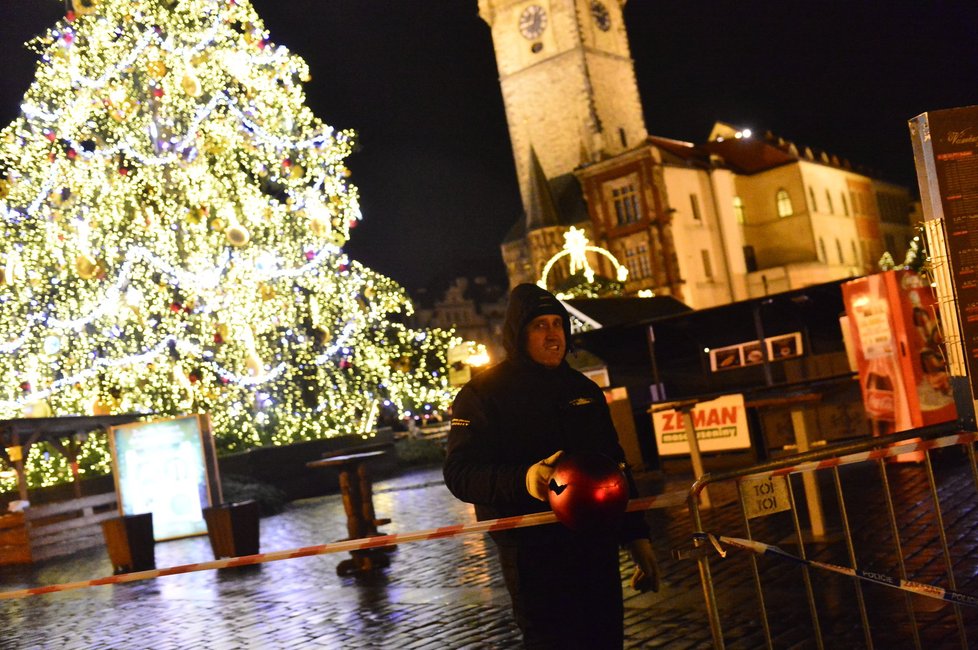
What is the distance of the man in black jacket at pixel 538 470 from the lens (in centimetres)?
425

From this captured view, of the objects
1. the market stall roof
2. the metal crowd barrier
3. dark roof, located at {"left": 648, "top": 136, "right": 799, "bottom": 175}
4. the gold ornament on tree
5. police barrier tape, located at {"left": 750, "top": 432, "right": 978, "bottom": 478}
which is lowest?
the metal crowd barrier

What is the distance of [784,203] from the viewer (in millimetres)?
71250

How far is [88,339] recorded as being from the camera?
72.8 ft

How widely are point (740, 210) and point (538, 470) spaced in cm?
6936

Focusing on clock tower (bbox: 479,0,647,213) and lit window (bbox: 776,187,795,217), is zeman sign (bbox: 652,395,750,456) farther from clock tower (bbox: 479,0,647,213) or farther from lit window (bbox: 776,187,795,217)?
lit window (bbox: 776,187,795,217)

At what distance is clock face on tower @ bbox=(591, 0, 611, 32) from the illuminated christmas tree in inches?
2077

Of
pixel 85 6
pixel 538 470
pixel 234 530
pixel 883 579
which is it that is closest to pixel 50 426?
pixel 234 530

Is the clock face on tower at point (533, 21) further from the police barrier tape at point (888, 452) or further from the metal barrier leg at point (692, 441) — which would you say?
the police barrier tape at point (888, 452)

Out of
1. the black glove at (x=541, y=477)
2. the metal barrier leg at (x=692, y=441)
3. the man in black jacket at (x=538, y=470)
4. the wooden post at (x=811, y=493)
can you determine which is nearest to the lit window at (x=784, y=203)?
the metal barrier leg at (x=692, y=441)

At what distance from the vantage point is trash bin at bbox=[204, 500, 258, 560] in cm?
1436

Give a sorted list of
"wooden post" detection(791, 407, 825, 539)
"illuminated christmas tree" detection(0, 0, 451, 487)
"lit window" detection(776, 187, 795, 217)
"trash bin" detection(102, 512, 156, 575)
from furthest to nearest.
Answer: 1. "lit window" detection(776, 187, 795, 217)
2. "illuminated christmas tree" detection(0, 0, 451, 487)
3. "trash bin" detection(102, 512, 156, 575)
4. "wooden post" detection(791, 407, 825, 539)

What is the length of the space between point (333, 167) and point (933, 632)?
21.2 m

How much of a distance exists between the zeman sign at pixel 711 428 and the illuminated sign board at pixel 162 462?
7.78 m

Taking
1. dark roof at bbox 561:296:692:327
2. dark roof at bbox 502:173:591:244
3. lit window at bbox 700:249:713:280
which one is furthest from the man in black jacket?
dark roof at bbox 502:173:591:244
